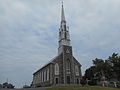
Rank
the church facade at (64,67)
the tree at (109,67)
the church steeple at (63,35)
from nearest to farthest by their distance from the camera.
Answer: the tree at (109,67) < the church facade at (64,67) < the church steeple at (63,35)

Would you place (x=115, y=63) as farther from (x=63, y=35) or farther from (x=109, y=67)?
(x=63, y=35)

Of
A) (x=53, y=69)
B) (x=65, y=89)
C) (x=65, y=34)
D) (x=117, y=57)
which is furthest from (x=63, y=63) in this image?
(x=65, y=89)

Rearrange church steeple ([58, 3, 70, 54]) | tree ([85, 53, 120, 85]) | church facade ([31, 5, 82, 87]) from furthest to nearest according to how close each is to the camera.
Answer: church steeple ([58, 3, 70, 54]), church facade ([31, 5, 82, 87]), tree ([85, 53, 120, 85])

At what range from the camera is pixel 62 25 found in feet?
211

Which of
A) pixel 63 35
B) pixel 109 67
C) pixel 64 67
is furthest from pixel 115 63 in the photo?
Answer: pixel 63 35

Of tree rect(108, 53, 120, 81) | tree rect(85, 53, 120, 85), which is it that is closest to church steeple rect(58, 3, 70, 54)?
tree rect(85, 53, 120, 85)

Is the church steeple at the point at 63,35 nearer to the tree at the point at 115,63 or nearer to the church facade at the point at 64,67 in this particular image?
the church facade at the point at 64,67

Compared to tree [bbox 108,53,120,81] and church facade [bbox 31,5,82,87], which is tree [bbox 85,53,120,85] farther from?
church facade [bbox 31,5,82,87]

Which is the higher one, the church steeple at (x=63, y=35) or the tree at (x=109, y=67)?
the church steeple at (x=63, y=35)

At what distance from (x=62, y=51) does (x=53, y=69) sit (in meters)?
6.70

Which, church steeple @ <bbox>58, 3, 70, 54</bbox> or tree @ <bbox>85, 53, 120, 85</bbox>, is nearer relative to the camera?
tree @ <bbox>85, 53, 120, 85</bbox>

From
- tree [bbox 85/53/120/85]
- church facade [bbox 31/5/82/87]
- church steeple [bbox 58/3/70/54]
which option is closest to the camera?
tree [bbox 85/53/120/85]

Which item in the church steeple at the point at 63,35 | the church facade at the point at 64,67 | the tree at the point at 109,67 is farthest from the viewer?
the church steeple at the point at 63,35

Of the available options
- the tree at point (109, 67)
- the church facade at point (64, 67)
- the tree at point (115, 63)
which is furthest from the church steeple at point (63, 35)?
the tree at point (115, 63)
